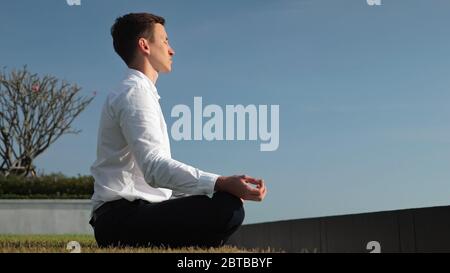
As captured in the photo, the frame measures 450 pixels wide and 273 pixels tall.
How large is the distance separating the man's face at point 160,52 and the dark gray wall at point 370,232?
224 cm

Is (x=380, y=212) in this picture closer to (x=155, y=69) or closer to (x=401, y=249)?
(x=401, y=249)

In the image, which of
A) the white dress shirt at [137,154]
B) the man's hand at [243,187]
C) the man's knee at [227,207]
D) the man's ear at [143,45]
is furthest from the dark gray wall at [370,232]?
the man's ear at [143,45]

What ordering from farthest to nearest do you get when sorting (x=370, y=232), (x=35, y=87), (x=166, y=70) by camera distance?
1. (x=35, y=87)
2. (x=370, y=232)
3. (x=166, y=70)

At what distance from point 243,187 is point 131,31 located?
1.38 m

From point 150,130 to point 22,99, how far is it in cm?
2080

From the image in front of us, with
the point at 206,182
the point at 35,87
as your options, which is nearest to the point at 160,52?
the point at 206,182

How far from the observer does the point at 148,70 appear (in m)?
Answer: 4.02

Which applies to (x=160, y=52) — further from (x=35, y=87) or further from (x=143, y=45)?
(x=35, y=87)

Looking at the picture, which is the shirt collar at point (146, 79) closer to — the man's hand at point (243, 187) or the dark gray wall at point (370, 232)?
the man's hand at point (243, 187)

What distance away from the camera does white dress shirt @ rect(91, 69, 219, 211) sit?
11.3 ft

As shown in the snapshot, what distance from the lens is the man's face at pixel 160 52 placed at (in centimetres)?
402

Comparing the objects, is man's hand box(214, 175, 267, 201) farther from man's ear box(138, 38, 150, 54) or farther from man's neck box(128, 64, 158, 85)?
man's ear box(138, 38, 150, 54)

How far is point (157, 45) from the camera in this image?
158 inches

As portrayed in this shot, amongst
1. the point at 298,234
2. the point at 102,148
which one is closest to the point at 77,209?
the point at 298,234
